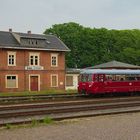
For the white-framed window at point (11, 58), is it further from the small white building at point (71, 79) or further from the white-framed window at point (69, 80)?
the white-framed window at point (69, 80)

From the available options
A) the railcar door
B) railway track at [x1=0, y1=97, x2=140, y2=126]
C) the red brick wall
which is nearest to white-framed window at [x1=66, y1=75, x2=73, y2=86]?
the red brick wall

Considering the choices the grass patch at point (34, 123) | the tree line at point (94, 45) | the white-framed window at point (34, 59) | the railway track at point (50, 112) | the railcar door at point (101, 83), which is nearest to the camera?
the grass patch at point (34, 123)

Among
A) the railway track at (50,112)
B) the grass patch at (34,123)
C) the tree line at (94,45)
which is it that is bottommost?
the grass patch at (34,123)

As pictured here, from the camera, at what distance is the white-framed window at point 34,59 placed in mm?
51578

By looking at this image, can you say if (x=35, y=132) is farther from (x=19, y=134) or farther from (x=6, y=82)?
(x=6, y=82)

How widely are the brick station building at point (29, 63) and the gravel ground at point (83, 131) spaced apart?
3284 cm

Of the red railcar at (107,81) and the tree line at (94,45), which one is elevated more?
the tree line at (94,45)

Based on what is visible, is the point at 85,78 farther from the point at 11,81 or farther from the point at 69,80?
the point at 69,80

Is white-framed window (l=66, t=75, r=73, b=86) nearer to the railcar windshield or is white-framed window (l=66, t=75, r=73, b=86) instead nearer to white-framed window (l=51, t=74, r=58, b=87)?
white-framed window (l=51, t=74, r=58, b=87)

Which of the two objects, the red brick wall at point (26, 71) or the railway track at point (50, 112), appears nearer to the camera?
the railway track at point (50, 112)

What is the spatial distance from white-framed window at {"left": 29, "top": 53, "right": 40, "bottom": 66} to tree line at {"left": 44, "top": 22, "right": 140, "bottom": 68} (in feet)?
122

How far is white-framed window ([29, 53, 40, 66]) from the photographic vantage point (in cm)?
5158

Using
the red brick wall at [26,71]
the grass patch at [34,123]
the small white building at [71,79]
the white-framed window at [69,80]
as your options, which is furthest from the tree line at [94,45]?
the grass patch at [34,123]

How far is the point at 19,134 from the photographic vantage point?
1368 cm
